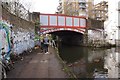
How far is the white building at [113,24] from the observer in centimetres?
5266

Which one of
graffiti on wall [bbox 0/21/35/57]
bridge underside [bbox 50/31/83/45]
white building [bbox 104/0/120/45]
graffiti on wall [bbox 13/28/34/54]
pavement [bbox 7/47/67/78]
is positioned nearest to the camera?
pavement [bbox 7/47/67/78]

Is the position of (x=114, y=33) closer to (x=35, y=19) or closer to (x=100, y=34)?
(x=100, y=34)

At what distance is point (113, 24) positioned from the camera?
5362 cm

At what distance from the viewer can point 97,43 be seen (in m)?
53.5

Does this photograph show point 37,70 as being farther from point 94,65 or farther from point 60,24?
point 60,24

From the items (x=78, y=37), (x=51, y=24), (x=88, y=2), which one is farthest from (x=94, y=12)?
(x=51, y=24)

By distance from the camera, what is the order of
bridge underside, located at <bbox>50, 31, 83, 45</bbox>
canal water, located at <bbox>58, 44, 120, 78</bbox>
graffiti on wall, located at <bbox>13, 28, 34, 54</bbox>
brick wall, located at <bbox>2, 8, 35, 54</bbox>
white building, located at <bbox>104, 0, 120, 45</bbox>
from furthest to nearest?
bridge underside, located at <bbox>50, 31, 83, 45</bbox>
white building, located at <bbox>104, 0, 120, 45</bbox>
graffiti on wall, located at <bbox>13, 28, 34, 54</bbox>
canal water, located at <bbox>58, 44, 120, 78</bbox>
brick wall, located at <bbox>2, 8, 35, 54</bbox>

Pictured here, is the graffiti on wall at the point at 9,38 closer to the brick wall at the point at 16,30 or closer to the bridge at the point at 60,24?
the brick wall at the point at 16,30

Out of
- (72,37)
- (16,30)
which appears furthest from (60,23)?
(16,30)

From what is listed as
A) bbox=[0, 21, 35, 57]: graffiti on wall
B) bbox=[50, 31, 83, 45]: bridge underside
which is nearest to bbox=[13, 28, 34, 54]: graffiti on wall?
bbox=[0, 21, 35, 57]: graffiti on wall

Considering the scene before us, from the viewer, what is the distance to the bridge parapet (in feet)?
153

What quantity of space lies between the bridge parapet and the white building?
523cm

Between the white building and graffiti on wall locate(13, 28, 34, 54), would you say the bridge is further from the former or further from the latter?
graffiti on wall locate(13, 28, 34, 54)

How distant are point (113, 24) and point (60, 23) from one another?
11386mm
